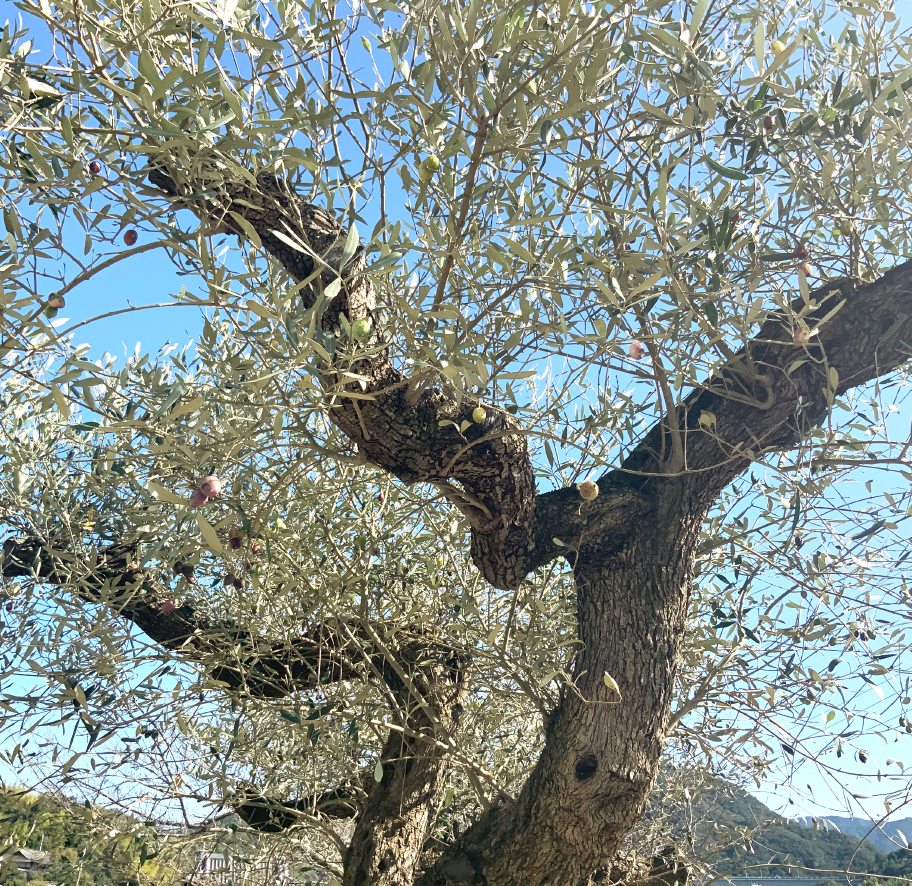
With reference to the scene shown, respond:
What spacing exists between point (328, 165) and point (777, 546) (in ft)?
7.76

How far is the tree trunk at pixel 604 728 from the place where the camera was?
279cm

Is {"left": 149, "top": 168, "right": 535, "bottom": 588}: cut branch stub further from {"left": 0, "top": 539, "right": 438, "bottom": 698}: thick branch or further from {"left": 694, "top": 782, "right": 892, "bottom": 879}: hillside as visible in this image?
{"left": 694, "top": 782, "right": 892, "bottom": 879}: hillside

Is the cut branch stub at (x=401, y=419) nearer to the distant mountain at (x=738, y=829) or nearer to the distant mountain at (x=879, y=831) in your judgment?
the distant mountain at (x=879, y=831)

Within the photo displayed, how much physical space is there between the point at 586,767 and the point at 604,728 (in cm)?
16

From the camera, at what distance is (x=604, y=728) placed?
9.21 ft

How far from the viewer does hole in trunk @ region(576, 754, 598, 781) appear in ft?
9.14

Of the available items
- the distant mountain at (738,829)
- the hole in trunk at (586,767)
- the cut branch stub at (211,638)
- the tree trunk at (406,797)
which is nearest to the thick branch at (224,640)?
the cut branch stub at (211,638)

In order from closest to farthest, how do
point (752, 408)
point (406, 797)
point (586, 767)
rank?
point (586, 767)
point (752, 408)
point (406, 797)

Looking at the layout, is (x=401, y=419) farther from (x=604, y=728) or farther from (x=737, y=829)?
(x=737, y=829)

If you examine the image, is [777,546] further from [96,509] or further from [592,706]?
[96,509]

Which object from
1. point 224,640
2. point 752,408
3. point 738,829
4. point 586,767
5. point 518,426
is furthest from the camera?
point 738,829

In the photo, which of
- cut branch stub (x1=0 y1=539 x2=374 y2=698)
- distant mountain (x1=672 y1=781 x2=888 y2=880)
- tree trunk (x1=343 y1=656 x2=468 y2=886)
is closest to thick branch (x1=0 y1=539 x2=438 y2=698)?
cut branch stub (x1=0 y1=539 x2=374 y2=698)

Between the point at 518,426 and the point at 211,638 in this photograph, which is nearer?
the point at 518,426

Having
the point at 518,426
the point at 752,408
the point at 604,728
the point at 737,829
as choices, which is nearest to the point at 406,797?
the point at 604,728
